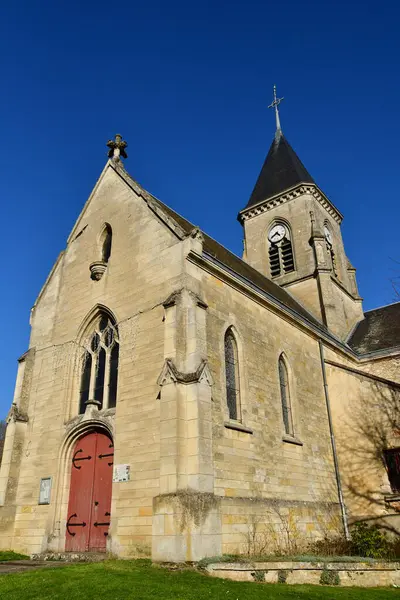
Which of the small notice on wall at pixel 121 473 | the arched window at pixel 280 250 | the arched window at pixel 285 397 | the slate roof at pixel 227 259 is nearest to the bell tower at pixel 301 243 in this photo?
the arched window at pixel 280 250

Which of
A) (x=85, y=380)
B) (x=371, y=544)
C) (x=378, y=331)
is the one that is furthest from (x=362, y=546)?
(x=378, y=331)

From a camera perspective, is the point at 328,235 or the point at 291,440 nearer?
the point at 291,440

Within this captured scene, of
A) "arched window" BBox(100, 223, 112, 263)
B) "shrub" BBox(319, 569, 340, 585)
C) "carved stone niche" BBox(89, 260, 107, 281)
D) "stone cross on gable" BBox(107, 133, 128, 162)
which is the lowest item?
"shrub" BBox(319, 569, 340, 585)

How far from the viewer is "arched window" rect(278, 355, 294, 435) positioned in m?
14.9

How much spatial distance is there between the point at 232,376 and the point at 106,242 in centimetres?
640

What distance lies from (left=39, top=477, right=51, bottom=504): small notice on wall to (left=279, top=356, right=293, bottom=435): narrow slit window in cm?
717

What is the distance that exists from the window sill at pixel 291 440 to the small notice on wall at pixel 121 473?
5.02 meters

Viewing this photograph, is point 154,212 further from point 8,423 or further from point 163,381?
point 8,423

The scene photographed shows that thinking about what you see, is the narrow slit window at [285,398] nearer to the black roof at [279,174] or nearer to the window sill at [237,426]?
the window sill at [237,426]

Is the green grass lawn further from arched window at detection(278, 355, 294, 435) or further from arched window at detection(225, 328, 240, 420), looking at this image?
arched window at detection(278, 355, 294, 435)

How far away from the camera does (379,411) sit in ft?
55.0

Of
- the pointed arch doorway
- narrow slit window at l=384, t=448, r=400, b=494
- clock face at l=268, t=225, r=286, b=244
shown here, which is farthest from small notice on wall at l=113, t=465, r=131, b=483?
clock face at l=268, t=225, r=286, b=244

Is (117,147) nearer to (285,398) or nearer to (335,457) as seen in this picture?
(285,398)

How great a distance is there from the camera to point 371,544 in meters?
13.3
